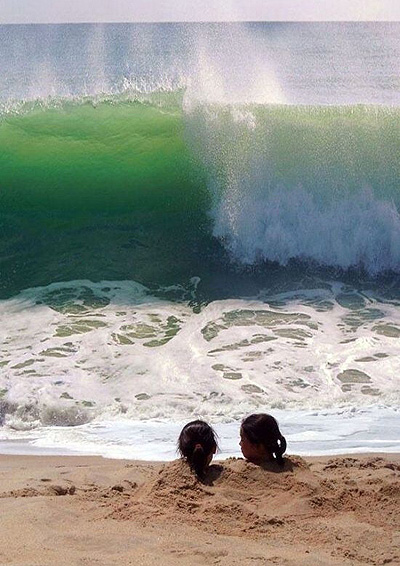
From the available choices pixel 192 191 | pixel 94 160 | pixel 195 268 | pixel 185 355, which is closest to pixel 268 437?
pixel 185 355

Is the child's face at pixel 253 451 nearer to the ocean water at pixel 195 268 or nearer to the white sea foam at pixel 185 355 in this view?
the ocean water at pixel 195 268

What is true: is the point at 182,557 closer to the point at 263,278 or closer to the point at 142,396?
the point at 142,396

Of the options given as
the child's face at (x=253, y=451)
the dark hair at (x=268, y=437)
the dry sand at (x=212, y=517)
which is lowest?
the dry sand at (x=212, y=517)

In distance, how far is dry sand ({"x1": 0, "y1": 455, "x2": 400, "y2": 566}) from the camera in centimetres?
325

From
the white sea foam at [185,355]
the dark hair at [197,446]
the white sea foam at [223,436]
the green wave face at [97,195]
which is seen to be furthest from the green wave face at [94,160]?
the dark hair at [197,446]

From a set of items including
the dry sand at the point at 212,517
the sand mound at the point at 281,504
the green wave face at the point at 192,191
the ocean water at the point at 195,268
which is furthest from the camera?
the green wave face at the point at 192,191

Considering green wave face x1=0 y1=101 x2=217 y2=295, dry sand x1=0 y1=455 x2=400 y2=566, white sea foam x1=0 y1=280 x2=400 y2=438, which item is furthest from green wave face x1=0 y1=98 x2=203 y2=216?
dry sand x1=0 y1=455 x2=400 y2=566

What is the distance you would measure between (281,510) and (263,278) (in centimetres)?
676

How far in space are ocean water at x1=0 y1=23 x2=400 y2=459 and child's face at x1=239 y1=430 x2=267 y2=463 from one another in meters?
1.47

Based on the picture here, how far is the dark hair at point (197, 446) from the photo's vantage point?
4.09 m

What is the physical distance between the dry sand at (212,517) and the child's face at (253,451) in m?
0.09

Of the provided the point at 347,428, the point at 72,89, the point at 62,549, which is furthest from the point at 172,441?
the point at 72,89

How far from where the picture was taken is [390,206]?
11.7 m

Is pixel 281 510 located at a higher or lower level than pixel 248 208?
lower
